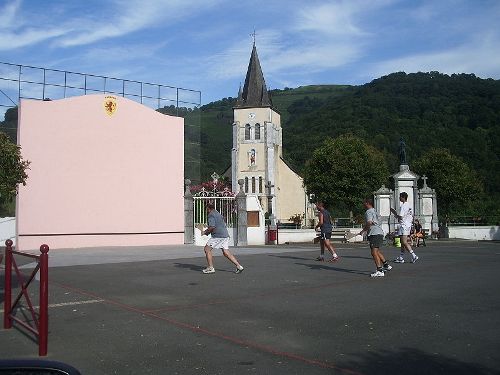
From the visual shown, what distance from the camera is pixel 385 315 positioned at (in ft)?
23.4

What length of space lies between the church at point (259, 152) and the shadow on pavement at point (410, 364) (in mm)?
73490

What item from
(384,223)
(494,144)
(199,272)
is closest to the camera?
(199,272)

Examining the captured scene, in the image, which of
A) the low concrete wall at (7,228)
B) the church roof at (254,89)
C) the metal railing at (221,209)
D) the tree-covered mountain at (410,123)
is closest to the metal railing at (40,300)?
the low concrete wall at (7,228)

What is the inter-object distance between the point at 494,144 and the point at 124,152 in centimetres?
5636

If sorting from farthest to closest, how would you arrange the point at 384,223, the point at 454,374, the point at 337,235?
the point at 384,223 < the point at 337,235 < the point at 454,374

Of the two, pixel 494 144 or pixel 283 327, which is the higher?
pixel 494 144

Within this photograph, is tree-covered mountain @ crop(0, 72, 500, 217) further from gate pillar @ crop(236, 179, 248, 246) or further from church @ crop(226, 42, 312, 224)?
gate pillar @ crop(236, 179, 248, 246)

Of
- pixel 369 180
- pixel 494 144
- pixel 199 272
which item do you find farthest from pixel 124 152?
pixel 494 144

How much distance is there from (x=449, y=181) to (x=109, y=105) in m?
35.6

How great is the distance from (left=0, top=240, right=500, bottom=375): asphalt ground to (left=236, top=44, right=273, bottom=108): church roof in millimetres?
70136

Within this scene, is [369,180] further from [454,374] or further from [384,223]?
[454,374]

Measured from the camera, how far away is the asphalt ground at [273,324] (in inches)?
199

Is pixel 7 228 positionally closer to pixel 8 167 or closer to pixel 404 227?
pixel 8 167

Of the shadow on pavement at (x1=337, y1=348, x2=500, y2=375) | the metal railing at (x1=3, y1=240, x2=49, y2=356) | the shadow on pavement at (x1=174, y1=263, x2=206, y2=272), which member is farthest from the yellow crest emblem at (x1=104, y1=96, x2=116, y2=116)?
the shadow on pavement at (x1=337, y1=348, x2=500, y2=375)
